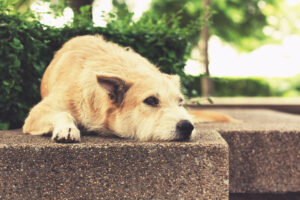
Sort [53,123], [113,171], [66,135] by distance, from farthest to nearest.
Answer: [53,123] → [66,135] → [113,171]

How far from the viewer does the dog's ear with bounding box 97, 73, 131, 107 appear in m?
3.33

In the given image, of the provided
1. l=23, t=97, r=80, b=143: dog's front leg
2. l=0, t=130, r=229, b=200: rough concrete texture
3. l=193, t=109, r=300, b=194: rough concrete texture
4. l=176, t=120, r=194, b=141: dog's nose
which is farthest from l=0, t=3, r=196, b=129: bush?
l=176, t=120, r=194, b=141: dog's nose

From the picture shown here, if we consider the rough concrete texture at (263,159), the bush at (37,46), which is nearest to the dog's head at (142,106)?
the rough concrete texture at (263,159)

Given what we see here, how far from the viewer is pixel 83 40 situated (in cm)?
441

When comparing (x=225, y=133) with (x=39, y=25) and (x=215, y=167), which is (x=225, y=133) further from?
(x=39, y=25)

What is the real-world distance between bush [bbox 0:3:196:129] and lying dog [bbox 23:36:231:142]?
0.53 metres

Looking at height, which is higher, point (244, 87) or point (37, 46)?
point (37, 46)

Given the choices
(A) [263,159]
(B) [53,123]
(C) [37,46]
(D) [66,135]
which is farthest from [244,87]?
(D) [66,135]

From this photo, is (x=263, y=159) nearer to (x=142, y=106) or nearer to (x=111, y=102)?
(x=142, y=106)

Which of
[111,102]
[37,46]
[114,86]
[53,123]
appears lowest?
[53,123]

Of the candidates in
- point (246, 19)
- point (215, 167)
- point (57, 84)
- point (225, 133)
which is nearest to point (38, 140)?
point (57, 84)

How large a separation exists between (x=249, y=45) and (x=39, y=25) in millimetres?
15206

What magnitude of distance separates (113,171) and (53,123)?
2.92ft

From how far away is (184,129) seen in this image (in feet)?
10.0
